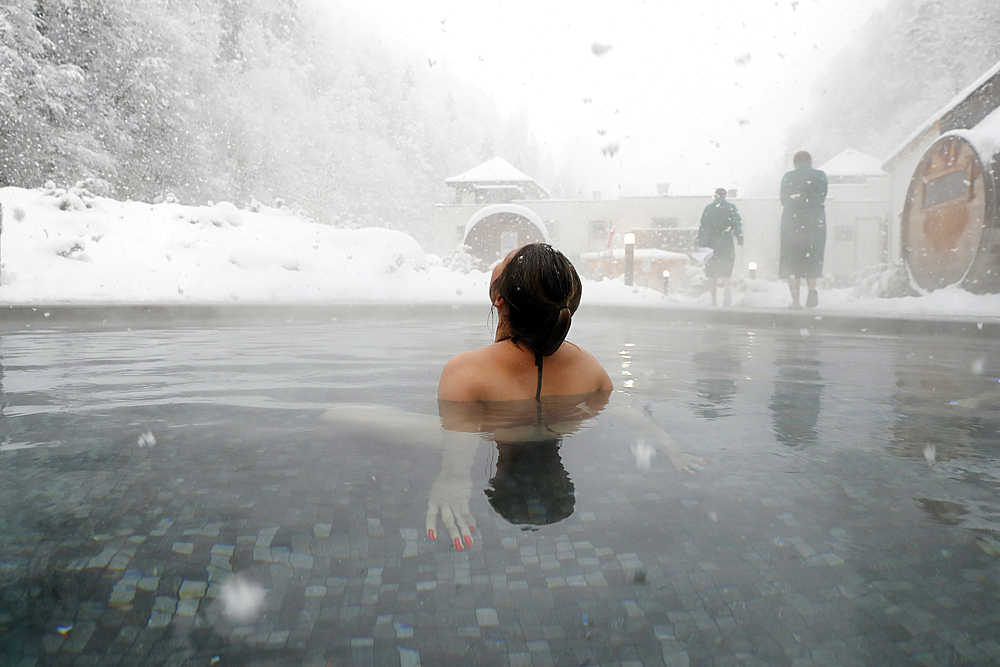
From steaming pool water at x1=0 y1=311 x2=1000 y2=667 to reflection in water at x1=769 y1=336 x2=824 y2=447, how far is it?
0.03m

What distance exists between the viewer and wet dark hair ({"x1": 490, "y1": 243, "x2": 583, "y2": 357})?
2.04m

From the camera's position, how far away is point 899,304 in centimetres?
838

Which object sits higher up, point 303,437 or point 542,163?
point 542,163

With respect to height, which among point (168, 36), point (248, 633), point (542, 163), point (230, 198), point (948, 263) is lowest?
point (248, 633)

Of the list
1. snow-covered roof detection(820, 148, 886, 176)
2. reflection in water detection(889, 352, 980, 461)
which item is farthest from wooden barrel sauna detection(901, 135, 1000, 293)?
snow-covered roof detection(820, 148, 886, 176)

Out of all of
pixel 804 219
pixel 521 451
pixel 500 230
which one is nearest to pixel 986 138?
pixel 804 219

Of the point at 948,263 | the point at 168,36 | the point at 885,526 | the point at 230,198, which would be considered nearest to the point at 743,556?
the point at 885,526

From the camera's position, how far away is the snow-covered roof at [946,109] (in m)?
9.05

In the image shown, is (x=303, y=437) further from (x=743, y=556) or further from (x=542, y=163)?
(x=542, y=163)

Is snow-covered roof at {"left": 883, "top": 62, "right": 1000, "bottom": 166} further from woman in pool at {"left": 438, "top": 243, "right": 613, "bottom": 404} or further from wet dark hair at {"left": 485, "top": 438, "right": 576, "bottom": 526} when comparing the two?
wet dark hair at {"left": 485, "top": 438, "right": 576, "bottom": 526}

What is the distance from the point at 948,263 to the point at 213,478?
9915 millimetres

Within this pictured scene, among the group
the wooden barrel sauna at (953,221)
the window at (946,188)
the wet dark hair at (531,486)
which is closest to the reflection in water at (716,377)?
the wet dark hair at (531,486)

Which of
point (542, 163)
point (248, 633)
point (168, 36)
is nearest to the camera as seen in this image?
point (248, 633)

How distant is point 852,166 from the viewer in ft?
91.8
